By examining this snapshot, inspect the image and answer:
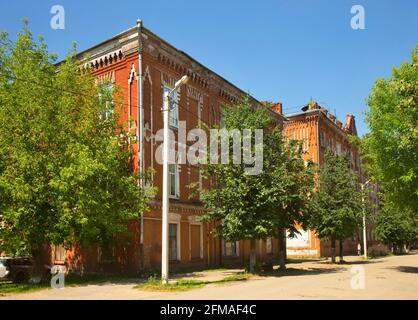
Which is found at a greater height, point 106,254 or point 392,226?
point 392,226

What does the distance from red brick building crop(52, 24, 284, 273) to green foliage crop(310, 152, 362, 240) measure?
894 cm

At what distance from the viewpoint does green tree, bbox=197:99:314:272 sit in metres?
21.6

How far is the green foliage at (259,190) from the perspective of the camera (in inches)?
849

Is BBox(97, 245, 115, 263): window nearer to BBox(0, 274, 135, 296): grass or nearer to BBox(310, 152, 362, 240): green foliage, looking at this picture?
BBox(0, 274, 135, 296): grass

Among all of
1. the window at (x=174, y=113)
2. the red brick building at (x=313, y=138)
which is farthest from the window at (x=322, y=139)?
the window at (x=174, y=113)

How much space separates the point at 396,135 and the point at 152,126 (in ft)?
43.4

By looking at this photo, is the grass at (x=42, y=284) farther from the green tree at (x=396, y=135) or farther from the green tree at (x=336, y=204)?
the green tree at (x=336, y=204)

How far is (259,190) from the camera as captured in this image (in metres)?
21.7

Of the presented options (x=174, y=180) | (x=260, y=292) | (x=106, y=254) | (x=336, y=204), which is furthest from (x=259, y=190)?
(x=336, y=204)

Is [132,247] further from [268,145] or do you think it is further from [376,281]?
[376,281]

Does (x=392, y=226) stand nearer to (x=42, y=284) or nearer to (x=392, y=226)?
(x=392, y=226)

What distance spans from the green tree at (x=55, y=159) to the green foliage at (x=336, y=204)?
17778mm

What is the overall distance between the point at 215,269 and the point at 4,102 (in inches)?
593
